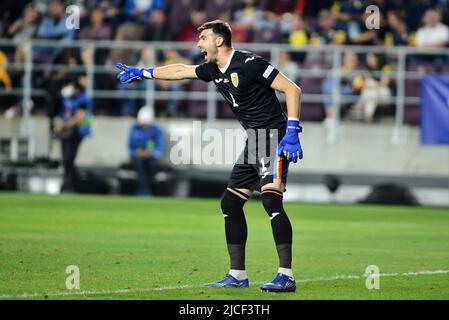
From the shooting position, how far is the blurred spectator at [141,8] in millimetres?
25719

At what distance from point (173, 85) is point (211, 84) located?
96 centimetres

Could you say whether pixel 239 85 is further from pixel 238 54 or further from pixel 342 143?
pixel 342 143

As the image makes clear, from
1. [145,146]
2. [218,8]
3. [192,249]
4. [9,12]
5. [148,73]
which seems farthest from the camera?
[9,12]

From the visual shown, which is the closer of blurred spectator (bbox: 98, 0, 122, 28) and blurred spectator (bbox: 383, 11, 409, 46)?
blurred spectator (bbox: 383, 11, 409, 46)

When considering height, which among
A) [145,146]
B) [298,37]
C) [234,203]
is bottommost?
[234,203]

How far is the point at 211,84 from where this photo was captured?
23484mm

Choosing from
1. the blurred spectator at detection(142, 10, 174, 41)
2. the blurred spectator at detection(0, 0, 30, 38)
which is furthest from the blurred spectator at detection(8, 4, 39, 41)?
the blurred spectator at detection(142, 10, 174, 41)

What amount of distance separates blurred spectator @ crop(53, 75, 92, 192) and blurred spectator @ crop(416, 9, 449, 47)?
7.08 m

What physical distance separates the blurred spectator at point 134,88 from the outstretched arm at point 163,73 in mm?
13077

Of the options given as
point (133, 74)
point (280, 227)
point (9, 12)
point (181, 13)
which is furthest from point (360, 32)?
point (280, 227)

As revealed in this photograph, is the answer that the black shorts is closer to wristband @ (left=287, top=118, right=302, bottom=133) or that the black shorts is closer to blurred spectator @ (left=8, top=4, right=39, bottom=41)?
wristband @ (left=287, top=118, right=302, bottom=133)

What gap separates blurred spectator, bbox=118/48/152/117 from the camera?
2389 cm

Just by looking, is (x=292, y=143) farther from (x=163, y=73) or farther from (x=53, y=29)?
(x=53, y=29)
